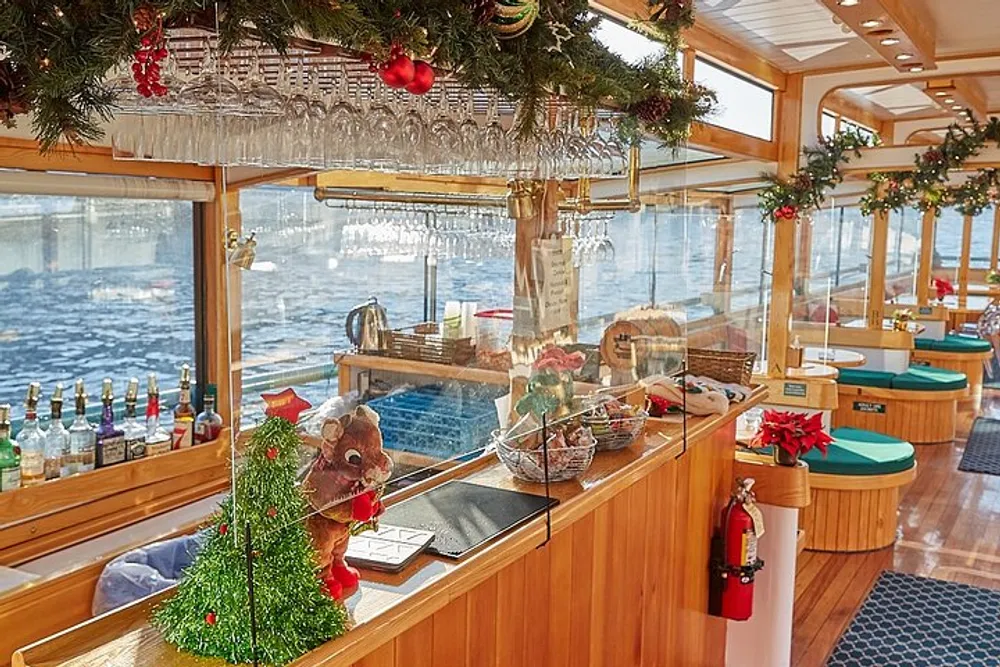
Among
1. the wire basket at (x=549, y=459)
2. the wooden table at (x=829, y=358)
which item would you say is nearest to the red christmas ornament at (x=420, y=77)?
the wire basket at (x=549, y=459)

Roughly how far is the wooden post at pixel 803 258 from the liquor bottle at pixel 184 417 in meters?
4.19

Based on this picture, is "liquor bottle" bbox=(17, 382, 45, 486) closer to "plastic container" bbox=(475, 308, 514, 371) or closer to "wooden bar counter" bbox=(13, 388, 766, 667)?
"wooden bar counter" bbox=(13, 388, 766, 667)

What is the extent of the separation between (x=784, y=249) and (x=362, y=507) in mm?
5272

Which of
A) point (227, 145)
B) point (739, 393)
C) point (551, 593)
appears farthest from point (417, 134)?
point (739, 393)

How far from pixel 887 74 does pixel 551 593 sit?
4809 millimetres

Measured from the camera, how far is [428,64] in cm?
149

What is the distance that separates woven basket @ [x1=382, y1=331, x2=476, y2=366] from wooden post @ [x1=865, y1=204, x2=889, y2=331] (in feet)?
24.6

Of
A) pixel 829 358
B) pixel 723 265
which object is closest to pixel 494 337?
pixel 723 265

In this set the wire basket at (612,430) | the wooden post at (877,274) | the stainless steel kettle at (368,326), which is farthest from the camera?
the wooden post at (877,274)

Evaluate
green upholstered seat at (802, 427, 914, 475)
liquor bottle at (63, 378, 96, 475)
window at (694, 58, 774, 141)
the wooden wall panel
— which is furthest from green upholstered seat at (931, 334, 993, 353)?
liquor bottle at (63, 378, 96, 475)

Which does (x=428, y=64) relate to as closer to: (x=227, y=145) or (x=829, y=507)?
(x=227, y=145)

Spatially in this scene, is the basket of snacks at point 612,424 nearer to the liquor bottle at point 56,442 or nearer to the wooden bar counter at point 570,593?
the wooden bar counter at point 570,593

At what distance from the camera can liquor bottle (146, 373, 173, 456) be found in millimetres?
3423

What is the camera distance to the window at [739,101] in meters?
5.29
